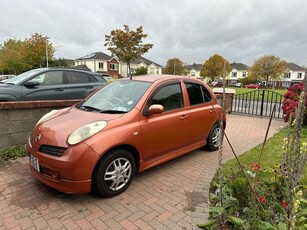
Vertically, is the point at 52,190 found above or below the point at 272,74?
below

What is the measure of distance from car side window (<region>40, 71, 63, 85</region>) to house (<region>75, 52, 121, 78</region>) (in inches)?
1918

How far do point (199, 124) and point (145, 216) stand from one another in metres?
2.29

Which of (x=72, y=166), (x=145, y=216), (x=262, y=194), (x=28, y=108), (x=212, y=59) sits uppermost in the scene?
(x=212, y=59)

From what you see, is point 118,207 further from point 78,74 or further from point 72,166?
point 78,74

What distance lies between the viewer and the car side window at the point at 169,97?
3839 millimetres

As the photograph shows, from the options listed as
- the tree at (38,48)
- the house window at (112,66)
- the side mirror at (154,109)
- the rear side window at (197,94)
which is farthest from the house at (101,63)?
the side mirror at (154,109)

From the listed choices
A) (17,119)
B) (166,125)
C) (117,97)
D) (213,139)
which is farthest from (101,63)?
(166,125)

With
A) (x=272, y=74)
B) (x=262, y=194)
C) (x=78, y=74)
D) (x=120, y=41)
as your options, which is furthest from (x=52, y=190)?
(x=272, y=74)

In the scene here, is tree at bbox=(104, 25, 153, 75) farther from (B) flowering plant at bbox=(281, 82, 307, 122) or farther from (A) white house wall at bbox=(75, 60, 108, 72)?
(B) flowering plant at bbox=(281, 82, 307, 122)

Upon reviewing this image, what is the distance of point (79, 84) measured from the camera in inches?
276

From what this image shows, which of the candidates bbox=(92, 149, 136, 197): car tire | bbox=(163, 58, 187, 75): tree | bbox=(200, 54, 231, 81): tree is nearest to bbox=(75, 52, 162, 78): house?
bbox=(163, 58, 187, 75): tree

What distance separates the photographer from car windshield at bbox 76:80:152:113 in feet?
11.9

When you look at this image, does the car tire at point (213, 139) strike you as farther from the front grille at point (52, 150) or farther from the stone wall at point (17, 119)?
the stone wall at point (17, 119)

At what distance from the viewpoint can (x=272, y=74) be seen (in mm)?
55469
